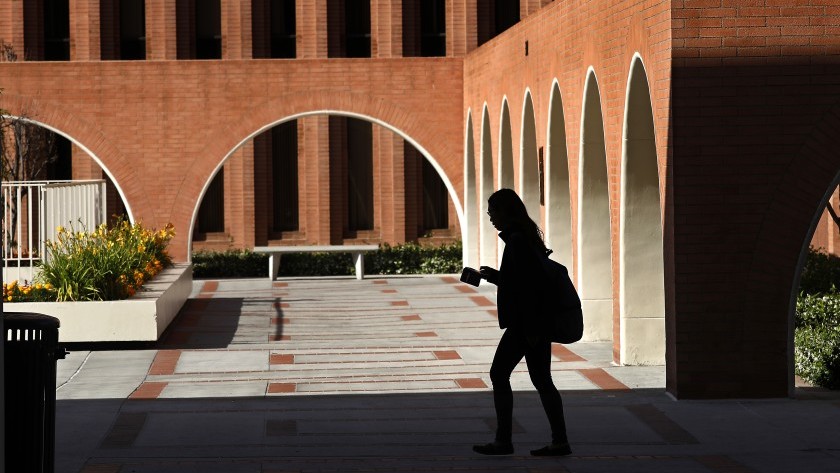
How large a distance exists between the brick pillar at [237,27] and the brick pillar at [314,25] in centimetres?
130

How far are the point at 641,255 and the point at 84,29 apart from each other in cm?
2131

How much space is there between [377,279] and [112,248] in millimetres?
10801

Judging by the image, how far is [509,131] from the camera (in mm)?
23547

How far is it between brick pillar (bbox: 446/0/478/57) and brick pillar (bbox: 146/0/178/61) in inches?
253

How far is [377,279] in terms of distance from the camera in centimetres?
2789

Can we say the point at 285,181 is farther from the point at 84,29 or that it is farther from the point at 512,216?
the point at 512,216

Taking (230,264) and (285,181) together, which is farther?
(285,181)

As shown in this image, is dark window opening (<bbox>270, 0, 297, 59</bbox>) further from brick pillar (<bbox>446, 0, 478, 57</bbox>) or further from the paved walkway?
the paved walkway

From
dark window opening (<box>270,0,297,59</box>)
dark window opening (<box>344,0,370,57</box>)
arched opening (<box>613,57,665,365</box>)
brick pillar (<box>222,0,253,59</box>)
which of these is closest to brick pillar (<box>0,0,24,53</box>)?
brick pillar (<box>222,0,253,59</box>)

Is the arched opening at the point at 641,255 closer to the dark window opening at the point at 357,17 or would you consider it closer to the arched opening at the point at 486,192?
the arched opening at the point at 486,192

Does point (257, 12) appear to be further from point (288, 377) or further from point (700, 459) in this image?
point (700, 459)

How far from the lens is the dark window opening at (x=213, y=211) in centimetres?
3272

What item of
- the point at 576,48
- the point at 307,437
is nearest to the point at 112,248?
the point at 576,48

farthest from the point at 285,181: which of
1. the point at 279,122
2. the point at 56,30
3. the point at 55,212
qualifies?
the point at 55,212
